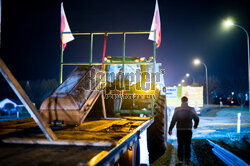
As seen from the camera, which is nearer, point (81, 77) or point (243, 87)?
point (81, 77)

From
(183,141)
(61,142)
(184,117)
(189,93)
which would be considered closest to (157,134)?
(183,141)

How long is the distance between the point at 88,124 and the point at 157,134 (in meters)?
2.26

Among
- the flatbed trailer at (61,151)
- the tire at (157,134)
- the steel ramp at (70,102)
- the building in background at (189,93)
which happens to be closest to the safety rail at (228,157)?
the tire at (157,134)

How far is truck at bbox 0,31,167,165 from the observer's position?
7.91ft

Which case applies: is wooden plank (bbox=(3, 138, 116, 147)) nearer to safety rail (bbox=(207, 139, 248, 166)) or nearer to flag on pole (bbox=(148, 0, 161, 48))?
safety rail (bbox=(207, 139, 248, 166))

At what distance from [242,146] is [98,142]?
6984 mm

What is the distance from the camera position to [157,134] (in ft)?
19.9

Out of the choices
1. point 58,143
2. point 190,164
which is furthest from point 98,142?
point 190,164

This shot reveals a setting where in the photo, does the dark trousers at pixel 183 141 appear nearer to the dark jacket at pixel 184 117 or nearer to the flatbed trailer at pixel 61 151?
the dark jacket at pixel 184 117

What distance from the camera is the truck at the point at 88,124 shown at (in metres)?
2.41

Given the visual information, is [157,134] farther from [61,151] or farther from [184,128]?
[61,151]

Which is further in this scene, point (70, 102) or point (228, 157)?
point (228, 157)

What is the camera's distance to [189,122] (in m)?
5.77

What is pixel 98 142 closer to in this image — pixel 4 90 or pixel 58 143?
pixel 58 143
